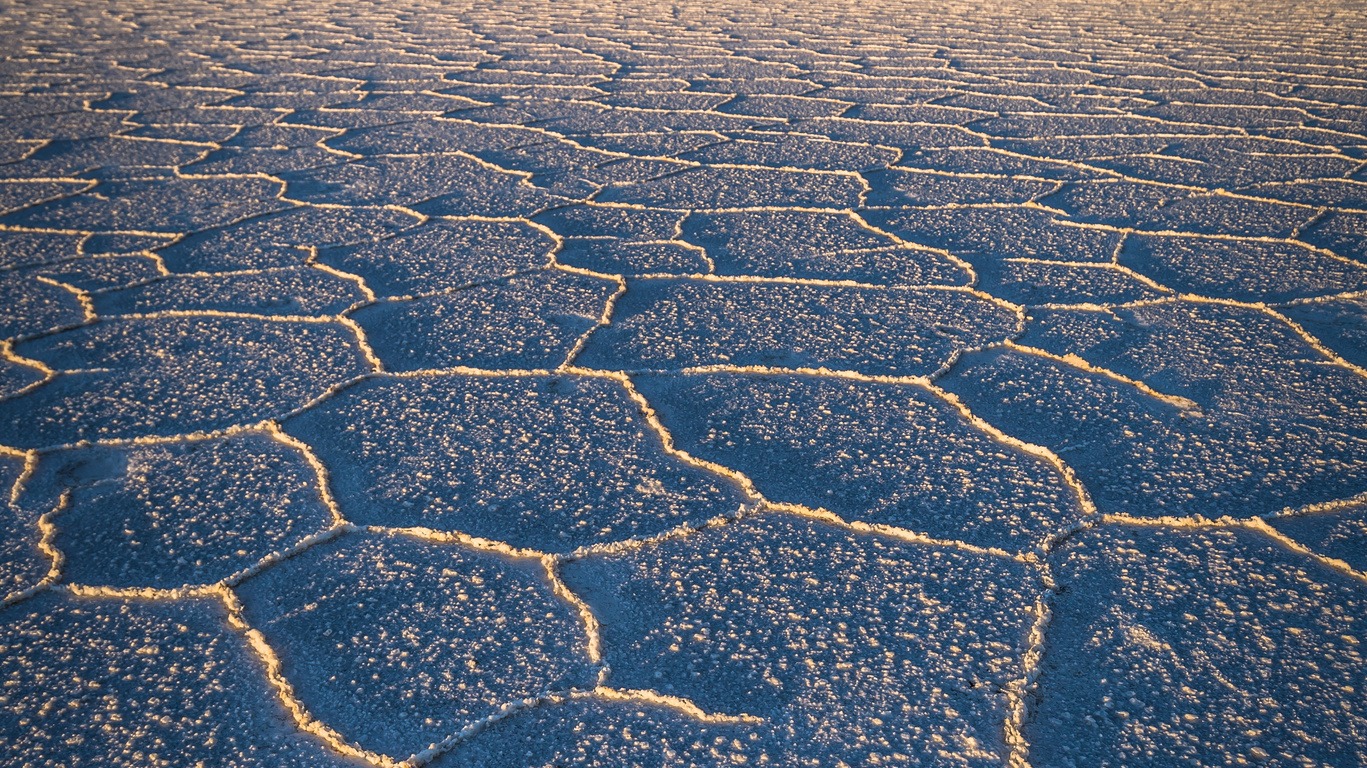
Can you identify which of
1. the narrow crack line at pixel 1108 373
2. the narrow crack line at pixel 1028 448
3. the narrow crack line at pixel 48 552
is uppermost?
the narrow crack line at pixel 1108 373

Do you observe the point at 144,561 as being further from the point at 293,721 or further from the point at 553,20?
the point at 553,20

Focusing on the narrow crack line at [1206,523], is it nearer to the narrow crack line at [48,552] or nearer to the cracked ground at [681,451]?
the cracked ground at [681,451]

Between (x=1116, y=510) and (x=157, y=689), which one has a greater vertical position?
(x=1116, y=510)

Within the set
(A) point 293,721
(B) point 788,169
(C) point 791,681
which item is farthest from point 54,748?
(B) point 788,169

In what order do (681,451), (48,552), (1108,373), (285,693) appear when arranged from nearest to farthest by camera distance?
(285,693) → (48,552) → (681,451) → (1108,373)

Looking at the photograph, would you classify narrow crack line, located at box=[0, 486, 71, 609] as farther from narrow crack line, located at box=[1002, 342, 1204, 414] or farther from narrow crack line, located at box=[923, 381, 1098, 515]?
narrow crack line, located at box=[1002, 342, 1204, 414]

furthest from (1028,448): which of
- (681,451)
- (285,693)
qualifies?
(285,693)

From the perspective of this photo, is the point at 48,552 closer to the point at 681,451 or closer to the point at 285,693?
the point at 285,693

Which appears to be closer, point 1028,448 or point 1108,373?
point 1028,448

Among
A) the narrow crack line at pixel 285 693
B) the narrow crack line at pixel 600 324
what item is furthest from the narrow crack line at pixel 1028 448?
the narrow crack line at pixel 285 693
